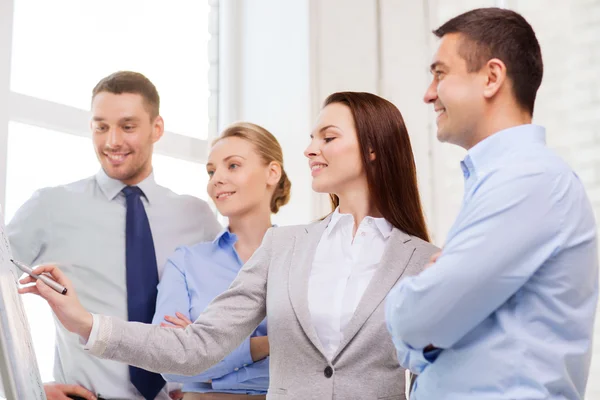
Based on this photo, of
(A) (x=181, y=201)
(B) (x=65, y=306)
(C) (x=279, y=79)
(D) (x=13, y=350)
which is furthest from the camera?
(C) (x=279, y=79)

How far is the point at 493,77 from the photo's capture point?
153cm

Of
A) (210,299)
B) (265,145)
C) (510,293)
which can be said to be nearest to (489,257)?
(510,293)

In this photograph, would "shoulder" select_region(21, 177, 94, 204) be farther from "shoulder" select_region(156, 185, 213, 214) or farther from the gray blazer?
the gray blazer

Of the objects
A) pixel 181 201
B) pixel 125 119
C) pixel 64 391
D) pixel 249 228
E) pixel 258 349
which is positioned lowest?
pixel 64 391

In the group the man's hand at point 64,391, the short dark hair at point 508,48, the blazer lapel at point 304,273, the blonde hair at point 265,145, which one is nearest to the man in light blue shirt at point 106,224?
the man's hand at point 64,391

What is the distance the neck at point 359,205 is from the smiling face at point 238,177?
52 cm

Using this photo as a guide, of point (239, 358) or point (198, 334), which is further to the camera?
point (239, 358)

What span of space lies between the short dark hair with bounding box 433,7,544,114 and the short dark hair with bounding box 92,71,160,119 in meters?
1.27

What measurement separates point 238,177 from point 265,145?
170 mm

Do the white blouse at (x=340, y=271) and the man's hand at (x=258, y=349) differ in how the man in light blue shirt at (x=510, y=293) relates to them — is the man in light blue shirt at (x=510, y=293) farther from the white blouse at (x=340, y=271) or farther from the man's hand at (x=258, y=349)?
the man's hand at (x=258, y=349)

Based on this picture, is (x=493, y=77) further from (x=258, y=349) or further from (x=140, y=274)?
(x=140, y=274)

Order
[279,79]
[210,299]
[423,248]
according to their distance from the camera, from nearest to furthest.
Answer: [423,248], [210,299], [279,79]

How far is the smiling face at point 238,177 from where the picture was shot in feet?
8.18

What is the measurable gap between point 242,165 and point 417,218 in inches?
27.6
